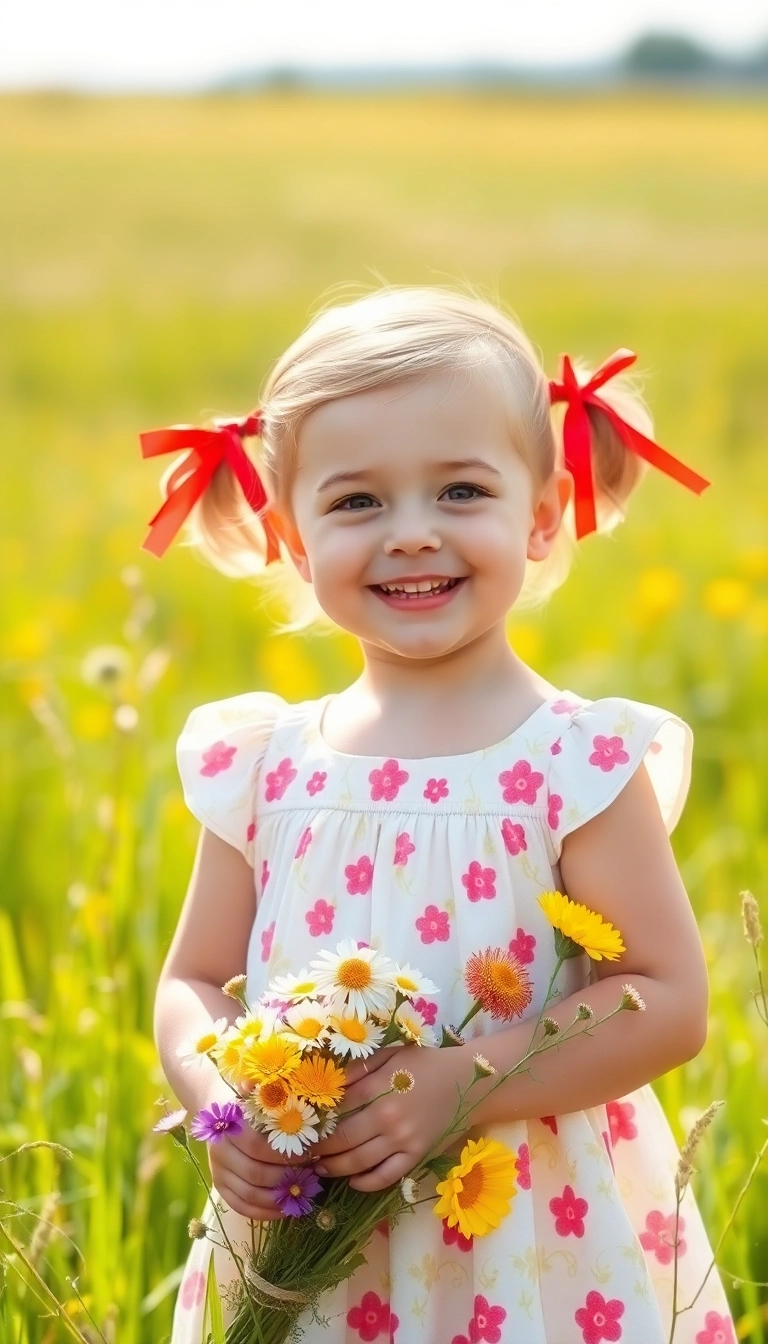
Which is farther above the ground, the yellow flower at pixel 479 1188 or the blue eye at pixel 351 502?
the blue eye at pixel 351 502

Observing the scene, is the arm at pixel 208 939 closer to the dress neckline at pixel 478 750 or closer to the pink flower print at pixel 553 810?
the dress neckline at pixel 478 750

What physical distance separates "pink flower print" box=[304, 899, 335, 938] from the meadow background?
0.39 m

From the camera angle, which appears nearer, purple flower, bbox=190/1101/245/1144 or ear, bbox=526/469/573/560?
purple flower, bbox=190/1101/245/1144

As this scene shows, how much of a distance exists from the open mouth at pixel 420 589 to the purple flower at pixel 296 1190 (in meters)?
0.56

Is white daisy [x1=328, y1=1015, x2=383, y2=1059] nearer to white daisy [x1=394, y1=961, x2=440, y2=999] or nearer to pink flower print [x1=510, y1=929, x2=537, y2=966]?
white daisy [x1=394, y1=961, x2=440, y2=999]

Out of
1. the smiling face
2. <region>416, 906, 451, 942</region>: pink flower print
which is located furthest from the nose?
<region>416, 906, 451, 942</region>: pink flower print

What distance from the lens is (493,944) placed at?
1.42 m

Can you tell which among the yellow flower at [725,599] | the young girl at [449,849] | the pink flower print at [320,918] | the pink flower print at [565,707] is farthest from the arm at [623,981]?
Answer: the yellow flower at [725,599]

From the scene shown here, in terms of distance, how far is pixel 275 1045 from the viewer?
1.22 m

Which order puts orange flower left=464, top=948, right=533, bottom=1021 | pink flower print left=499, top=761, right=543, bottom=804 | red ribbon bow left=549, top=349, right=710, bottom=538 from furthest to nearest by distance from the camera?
red ribbon bow left=549, top=349, right=710, bottom=538 < pink flower print left=499, top=761, right=543, bottom=804 < orange flower left=464, top=948, right=533, bottom=1021

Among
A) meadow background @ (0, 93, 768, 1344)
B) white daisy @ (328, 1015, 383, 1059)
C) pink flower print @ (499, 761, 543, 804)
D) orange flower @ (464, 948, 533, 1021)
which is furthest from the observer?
meadow background @ (0, 93, 768, 1344)

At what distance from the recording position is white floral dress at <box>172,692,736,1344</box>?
139 centimetres

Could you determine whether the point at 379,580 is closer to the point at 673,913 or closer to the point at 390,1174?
the point at 673,913

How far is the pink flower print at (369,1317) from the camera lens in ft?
4.70
